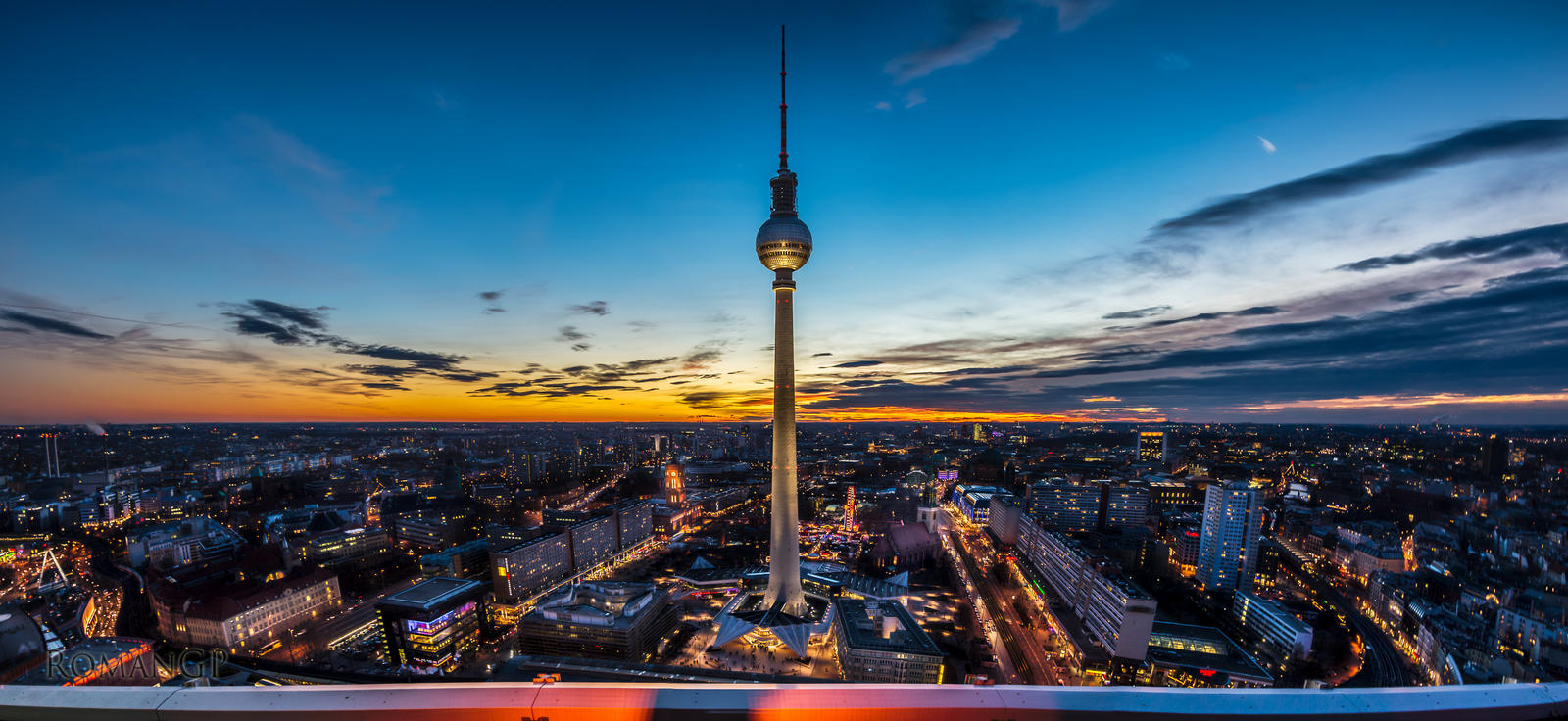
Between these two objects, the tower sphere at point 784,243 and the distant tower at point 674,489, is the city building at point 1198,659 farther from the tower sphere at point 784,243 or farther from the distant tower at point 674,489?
the distant tower at point 674,489

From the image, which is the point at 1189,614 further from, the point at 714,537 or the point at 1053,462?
the point at 1053,462

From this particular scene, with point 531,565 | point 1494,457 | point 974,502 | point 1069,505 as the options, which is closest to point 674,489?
point 531,565

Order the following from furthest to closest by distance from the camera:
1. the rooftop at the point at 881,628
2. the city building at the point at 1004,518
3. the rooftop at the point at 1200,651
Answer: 1. the city building at the point at 1004,518
2. the rooftop at the point at 881,628
3. the rooftop at the point at 1200,651

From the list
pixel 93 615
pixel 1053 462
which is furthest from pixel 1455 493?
pixel 93 615

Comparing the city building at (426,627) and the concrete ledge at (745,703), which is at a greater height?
the concrete ledge at (745,703)

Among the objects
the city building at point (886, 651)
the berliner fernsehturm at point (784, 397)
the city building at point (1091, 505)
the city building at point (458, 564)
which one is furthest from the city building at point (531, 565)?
the city building at point (1091, 505)
